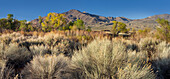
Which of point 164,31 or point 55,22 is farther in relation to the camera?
point 55,22

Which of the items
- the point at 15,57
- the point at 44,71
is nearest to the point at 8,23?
the point at 15,57

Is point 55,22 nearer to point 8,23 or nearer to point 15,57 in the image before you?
point 8,23

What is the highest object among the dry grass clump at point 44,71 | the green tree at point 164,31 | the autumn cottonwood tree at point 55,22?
the autumn cottonwood tree at point 55,22

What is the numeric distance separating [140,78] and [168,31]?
364 inches

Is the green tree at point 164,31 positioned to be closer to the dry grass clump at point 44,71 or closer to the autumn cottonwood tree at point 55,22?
the dry grass clump at point 44,71

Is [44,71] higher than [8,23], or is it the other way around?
[8,23]

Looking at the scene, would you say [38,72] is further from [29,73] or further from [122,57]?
[122,57]

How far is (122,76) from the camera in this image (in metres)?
1.64

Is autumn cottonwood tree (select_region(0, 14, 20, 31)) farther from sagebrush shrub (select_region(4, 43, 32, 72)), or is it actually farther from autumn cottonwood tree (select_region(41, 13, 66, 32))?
sagebrush shrub (select_region(4, 43, 32, 72))

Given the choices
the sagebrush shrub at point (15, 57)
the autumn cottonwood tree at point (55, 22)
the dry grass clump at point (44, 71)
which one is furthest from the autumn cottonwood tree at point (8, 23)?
the dry grass clump at point (44, 71)

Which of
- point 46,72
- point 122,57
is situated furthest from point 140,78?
point 46,72

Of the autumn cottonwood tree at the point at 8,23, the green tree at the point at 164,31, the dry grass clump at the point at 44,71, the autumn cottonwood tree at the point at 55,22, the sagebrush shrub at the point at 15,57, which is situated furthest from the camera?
the autumn cottonwood tree at the point at 8,23

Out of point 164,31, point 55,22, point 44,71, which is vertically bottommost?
point 44,71

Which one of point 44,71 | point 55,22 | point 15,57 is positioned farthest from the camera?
point 55,22
